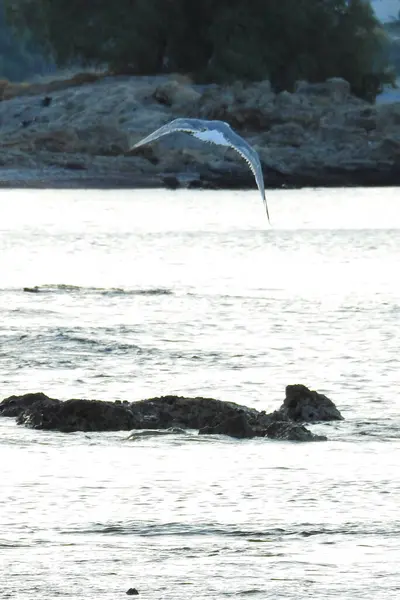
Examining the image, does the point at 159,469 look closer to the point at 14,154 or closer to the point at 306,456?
the point at 306,456

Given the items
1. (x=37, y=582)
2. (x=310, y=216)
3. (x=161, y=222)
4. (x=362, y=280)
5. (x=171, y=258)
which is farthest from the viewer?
(x=310, y=216)

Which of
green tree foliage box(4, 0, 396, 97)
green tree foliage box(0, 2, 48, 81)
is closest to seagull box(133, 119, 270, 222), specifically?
green tree foliage box(4, 0, 396, 97)

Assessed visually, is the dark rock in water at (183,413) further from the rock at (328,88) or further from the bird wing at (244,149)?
the rock at (328,88)

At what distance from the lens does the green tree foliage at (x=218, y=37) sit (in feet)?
278

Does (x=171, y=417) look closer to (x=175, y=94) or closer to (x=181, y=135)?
(x=175, y=94)

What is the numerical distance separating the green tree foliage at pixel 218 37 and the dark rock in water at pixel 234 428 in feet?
225

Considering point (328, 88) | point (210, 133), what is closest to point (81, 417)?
point (210, 133)

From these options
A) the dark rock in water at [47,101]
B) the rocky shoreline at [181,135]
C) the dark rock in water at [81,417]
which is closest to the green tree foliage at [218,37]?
the rocky shoreline at [181,135]

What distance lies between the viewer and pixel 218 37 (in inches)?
3324

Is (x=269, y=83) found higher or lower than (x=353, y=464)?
higher

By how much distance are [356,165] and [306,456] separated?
74.7 m

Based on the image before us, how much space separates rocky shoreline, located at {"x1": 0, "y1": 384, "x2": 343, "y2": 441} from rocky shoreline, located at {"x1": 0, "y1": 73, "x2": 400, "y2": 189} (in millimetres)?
64506

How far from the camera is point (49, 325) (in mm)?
26359

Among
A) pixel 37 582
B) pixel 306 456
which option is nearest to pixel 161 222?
pixel 306 456
